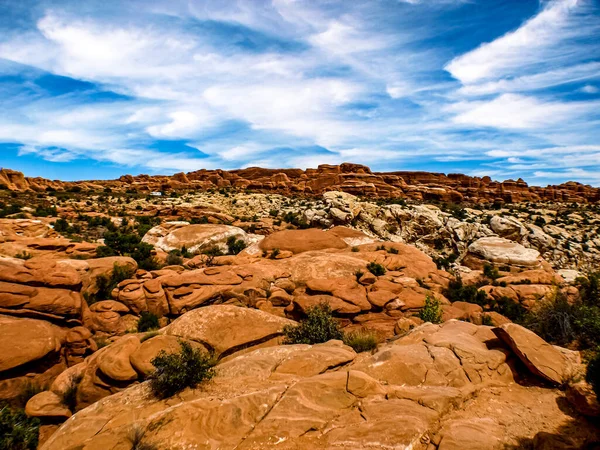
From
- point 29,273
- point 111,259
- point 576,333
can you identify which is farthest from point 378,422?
point 111,259

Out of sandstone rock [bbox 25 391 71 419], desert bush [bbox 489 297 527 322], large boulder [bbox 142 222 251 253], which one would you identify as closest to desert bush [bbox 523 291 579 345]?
desert bush [bbox 489 297 527 322]

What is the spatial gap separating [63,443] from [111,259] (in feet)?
31.0

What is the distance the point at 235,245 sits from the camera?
70.7ft

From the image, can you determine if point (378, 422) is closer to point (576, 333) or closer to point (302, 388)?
point (302, 388)

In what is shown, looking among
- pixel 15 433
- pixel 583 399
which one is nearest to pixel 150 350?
pixel 15 433

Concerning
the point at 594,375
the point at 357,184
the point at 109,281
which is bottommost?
the point at 594,375

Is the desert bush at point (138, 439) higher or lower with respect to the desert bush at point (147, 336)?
lower

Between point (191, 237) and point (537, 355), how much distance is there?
20.9 metres

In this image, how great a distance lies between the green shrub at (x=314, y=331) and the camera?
9617 mm

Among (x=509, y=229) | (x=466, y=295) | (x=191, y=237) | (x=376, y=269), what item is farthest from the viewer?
(x=509, y=229)

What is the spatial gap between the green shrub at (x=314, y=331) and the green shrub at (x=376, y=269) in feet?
18.4

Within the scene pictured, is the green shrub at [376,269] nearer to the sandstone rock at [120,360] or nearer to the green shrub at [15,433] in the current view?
the sandstone rock at [120,360]

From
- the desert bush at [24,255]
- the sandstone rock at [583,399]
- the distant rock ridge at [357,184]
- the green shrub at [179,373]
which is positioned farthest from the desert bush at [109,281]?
the distant rock ridge at [357,184]

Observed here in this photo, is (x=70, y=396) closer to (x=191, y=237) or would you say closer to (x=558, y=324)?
(x=558, y=324)
